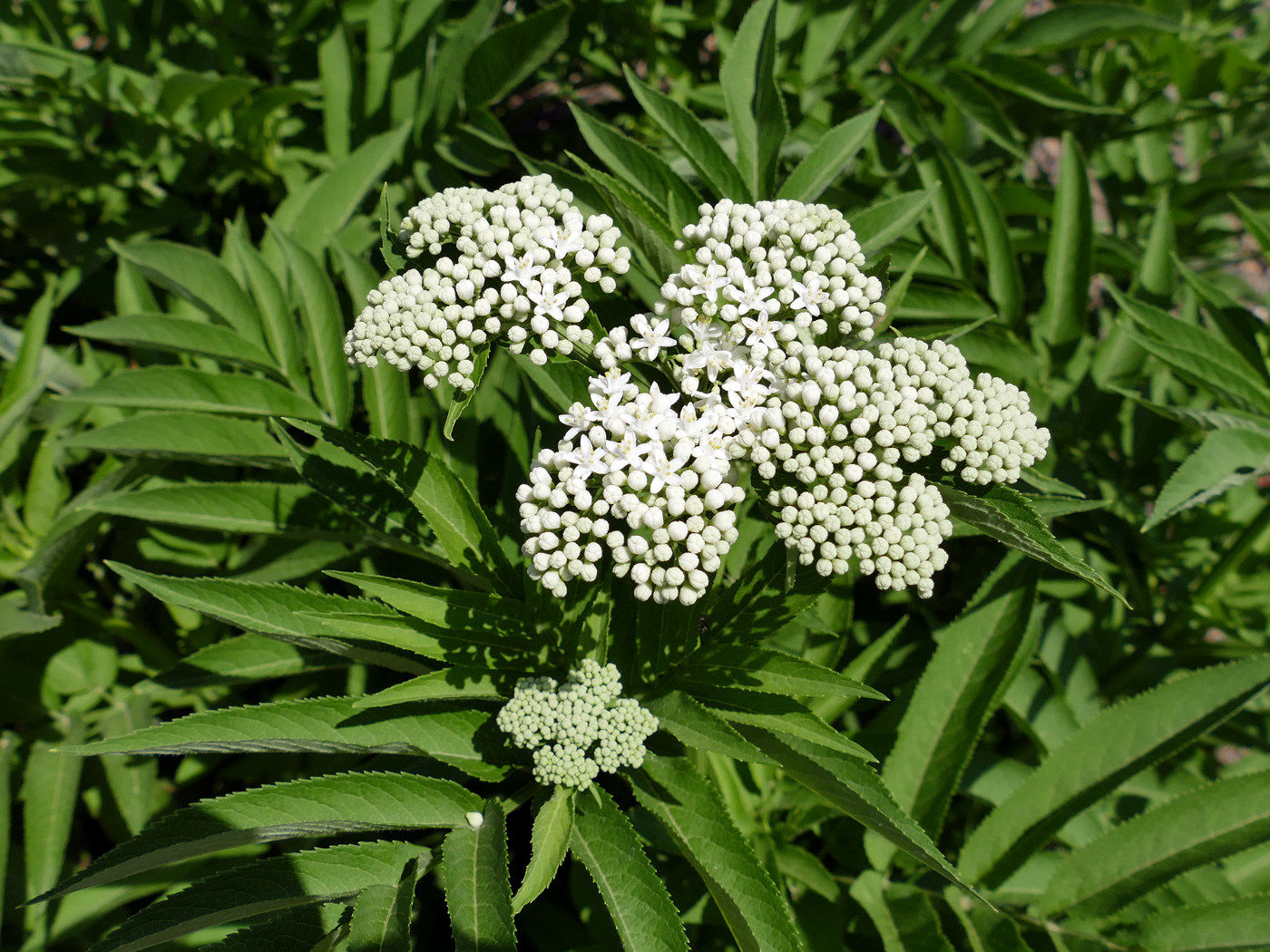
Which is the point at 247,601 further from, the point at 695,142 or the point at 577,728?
the point at 695,142

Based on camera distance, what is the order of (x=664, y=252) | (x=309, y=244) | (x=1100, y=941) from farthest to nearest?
1. (x=309, y=244)
2. (x=1100, y=941)
3. (x=664, y=252)

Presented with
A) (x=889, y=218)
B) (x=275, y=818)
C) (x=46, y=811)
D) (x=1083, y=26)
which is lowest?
(x=46, y=811)

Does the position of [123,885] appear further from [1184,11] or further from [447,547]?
[1184,11]

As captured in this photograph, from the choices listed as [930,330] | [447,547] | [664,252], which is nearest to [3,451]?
[447,547]

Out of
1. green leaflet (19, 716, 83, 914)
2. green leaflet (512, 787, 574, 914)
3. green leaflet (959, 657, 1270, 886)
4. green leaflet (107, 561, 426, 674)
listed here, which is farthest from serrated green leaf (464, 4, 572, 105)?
green leaflet (959, 657, 1270, 886)

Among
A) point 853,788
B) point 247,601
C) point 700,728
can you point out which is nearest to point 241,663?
point 247,601

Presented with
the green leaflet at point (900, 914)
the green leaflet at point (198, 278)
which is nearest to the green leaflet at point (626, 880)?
the green leaflet at point (900, 914)

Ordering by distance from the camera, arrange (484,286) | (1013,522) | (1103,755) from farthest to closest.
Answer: (1103,755) < (484,286) < (1013,522)
